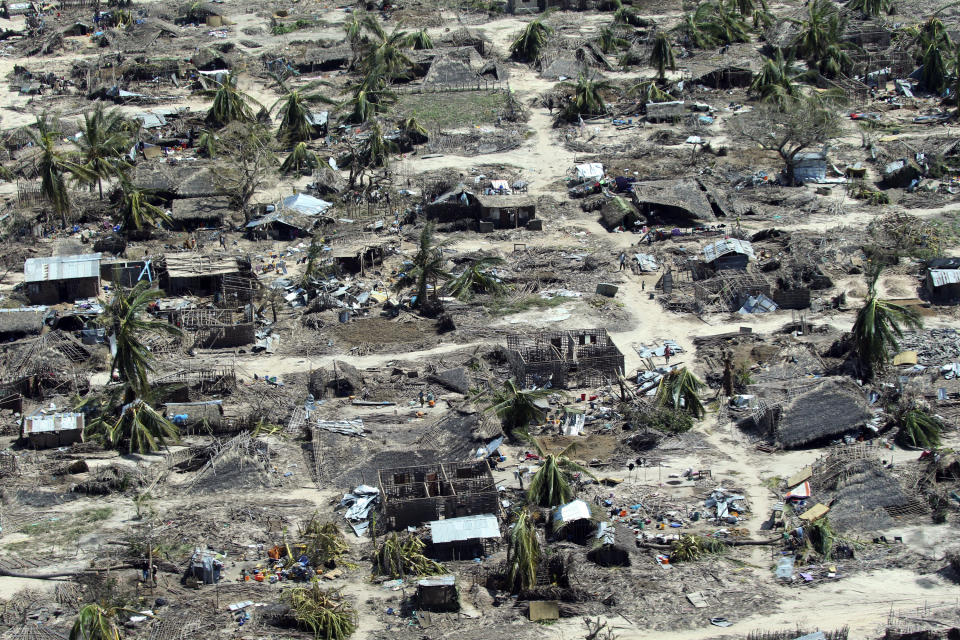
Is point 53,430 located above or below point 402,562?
above

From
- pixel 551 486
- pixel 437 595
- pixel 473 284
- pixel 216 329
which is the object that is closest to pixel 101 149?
pixel 216 329

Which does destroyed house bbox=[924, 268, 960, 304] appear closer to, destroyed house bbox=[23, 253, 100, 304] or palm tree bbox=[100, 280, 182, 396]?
palm tree bbox=[100, 280, 182, 396]

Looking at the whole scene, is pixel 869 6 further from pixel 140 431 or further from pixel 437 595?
pixel 437 595

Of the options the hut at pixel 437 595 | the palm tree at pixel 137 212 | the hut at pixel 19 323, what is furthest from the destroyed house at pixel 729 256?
the hut at pixel 19 323

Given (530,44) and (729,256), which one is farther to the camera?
(530,44)

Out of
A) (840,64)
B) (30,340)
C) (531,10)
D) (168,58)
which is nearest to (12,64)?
(168,58)

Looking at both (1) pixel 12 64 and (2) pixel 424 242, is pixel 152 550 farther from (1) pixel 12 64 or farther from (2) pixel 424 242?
(1) pixel 12 64
